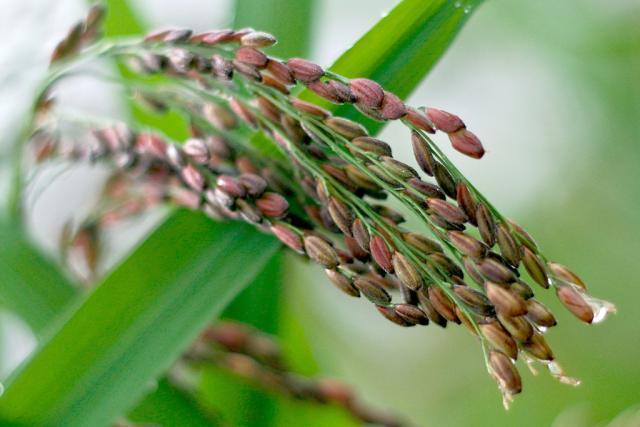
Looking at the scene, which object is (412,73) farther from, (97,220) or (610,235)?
(610,235)

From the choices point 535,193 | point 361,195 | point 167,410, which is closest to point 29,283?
point 167,410

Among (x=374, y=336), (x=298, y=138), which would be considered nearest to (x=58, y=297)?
(x=298, y=138)

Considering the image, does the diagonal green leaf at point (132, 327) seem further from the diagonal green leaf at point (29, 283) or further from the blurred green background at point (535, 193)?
the blurred green background at point (535, 193)

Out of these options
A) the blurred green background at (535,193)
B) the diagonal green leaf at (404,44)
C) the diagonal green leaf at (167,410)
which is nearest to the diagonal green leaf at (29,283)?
the diagonal green leaf at (167,410)

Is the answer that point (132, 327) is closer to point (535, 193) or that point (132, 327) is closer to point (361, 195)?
point (361, 195)

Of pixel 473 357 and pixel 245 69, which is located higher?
pixel 245 69
